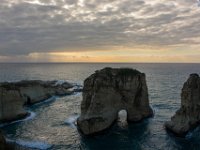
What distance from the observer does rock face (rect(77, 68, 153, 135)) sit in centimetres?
5525

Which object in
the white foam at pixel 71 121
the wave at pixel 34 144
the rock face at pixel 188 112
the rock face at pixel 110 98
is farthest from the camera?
the white foam at pixel 71 121

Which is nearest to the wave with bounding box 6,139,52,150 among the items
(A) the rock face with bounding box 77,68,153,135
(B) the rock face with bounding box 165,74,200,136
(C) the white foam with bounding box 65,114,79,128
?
(A) the rock face with bounding box 77,68,153,135

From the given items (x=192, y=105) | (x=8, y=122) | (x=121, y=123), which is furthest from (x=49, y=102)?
(x=192, y=105)

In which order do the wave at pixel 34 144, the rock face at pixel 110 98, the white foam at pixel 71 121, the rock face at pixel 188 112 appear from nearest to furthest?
1. the wave at pixel 34 144
2. the rock face at pixel 188 112
3. the rock face at pixel 110 98
4. the white foam at pixel 71 121

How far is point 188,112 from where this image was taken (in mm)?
53906

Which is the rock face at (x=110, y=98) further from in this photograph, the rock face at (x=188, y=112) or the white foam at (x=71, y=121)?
the rock face at (x=188, y=112)

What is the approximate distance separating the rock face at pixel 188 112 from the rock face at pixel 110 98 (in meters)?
8.71

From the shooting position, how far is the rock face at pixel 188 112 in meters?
53.2

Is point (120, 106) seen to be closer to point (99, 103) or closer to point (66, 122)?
point (99, 103)

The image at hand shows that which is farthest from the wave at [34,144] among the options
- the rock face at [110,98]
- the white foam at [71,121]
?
the white foam at [71,121]

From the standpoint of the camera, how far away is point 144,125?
59.2m

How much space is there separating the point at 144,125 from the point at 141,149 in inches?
507

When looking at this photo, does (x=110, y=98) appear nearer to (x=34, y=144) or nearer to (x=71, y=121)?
(x=71, y=121)

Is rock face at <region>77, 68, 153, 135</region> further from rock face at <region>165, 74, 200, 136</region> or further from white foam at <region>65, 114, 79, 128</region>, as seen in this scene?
rock face at <region>165, 74, 200, 136</region>
